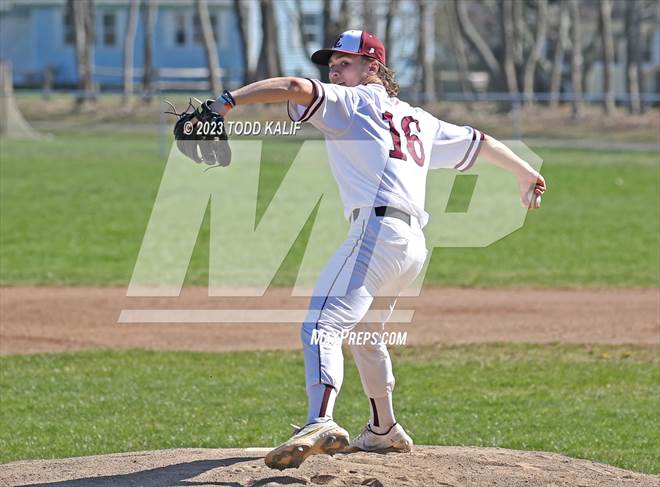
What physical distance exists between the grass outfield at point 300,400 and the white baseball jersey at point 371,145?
2.43 metres

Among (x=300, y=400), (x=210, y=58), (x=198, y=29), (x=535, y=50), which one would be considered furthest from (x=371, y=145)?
(x=198, y=29)

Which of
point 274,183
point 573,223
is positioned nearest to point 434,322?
point 573,223

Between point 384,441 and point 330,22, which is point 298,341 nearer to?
point 384,441

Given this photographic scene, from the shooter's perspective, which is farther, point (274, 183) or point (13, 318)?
point (274, 183)

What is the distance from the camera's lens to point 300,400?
9.02 metres

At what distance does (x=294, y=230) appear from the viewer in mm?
18203

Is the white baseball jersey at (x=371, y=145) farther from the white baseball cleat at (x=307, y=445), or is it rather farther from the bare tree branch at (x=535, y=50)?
the bare tree branch at (x=535, y=50)

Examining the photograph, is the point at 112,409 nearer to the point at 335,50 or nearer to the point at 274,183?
the point at 335,50

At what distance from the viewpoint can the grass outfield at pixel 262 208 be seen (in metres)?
14.9

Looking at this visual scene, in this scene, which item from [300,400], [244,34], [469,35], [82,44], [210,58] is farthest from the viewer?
[82,44]

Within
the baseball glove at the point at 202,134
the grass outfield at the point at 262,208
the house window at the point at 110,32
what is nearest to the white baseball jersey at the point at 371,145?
the baseball glove at the point at 202,134

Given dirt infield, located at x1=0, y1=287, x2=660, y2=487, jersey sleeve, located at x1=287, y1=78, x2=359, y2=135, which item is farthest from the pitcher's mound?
jersey sleeve, located at x1=287, y1=78, x2=359, y2=135

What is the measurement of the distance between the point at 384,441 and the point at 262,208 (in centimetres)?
1360

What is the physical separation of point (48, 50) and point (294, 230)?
46708 mm
